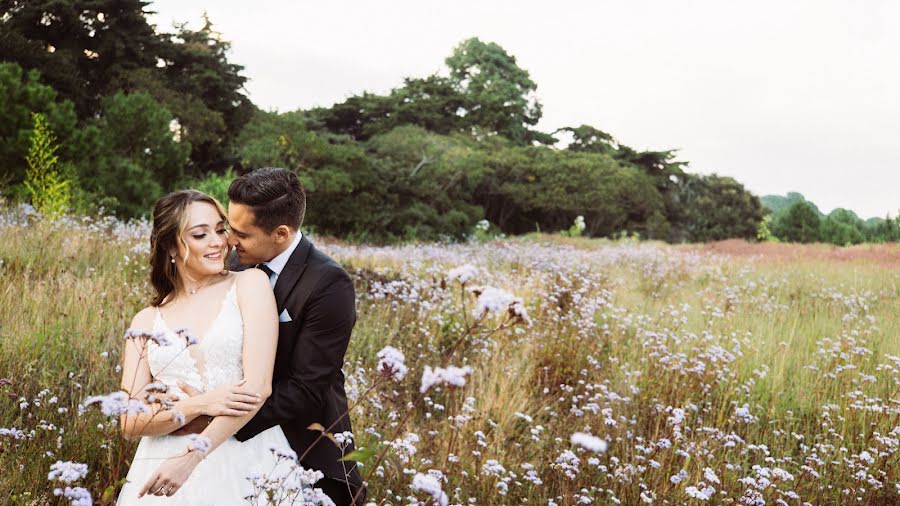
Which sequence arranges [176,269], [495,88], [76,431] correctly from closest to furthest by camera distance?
[176,269]
[76,431]
[495,88]

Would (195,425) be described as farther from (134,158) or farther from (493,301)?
(134,158)

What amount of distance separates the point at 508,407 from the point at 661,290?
5.95 m

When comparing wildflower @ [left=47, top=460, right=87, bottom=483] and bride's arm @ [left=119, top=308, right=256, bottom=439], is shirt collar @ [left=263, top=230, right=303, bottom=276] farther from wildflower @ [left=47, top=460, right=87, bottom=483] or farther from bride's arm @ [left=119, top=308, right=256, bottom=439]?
wildflower @ [left=47, top=460, right=87, bottom=483]

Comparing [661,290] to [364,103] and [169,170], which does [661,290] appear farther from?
[364,103]

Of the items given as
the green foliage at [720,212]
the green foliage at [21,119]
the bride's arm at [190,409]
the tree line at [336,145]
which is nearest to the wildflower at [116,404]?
the bride's arm at [190,409]

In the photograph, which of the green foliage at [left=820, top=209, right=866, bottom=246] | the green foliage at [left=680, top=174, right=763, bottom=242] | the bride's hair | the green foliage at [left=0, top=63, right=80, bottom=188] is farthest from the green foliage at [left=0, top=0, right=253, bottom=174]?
the green foliage at [left=820, top=209, right=866, bottom=246]

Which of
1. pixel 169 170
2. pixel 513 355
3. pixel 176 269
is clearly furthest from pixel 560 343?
pixel 169 170

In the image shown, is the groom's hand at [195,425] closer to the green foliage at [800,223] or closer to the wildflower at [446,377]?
the wildflower at [446,377]

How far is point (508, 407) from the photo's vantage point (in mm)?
4336

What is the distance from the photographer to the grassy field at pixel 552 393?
3.13m

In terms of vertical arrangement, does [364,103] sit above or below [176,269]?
above

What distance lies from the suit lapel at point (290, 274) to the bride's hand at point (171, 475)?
0.55 meters

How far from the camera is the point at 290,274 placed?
236cm

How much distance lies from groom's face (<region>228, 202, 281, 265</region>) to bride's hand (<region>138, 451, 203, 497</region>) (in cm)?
70
